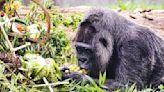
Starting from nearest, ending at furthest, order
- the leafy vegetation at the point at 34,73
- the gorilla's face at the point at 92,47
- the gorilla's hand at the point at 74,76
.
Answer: the leafy vegetation at the point at 34,73, the gorilla's hand at the point at 74,76, the gorilla's face at the point at 92,47

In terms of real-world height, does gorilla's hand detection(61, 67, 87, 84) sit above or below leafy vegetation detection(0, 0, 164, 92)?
below

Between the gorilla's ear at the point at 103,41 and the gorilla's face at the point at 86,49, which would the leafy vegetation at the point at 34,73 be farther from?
the gorilla's ear at the point at 103,41

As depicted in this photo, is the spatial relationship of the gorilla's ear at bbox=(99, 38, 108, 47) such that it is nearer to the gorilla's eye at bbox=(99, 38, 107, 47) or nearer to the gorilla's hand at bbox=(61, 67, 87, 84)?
the gorilla's eye at bbox=(99, 38, 107, 47)

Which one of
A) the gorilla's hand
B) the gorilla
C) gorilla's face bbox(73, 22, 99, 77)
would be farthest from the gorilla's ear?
the gorilla's hand

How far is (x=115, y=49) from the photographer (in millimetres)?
6852

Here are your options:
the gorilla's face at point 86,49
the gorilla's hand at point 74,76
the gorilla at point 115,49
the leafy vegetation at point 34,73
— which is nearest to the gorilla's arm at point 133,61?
the gorilla at point 115,49

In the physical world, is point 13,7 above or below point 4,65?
above

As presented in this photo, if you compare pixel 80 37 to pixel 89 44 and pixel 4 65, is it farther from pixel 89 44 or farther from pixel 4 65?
pixel 4 65

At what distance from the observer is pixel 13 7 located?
6.98m

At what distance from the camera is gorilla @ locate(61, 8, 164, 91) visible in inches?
261

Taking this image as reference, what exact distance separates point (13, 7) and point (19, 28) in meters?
0.42

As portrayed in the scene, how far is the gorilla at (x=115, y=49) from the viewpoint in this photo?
663 centimetres

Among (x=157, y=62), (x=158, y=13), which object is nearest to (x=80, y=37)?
(x=157, y=62)

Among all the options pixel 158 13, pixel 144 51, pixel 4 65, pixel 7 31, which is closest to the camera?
pixel 4 65
